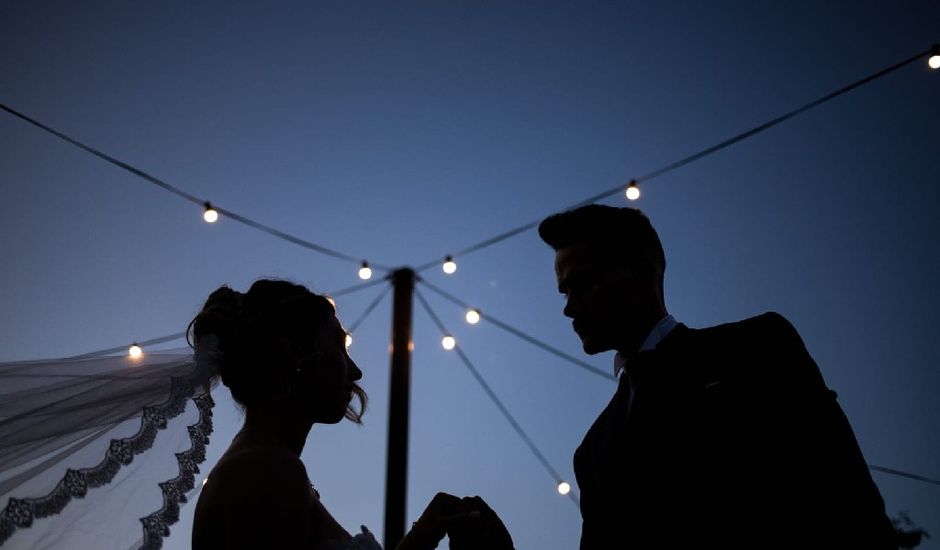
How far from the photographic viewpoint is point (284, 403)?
2.35 metres

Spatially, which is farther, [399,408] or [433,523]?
[399,408]

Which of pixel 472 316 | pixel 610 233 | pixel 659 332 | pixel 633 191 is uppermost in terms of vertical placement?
pixel 633 191

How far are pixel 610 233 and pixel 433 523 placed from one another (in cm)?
140

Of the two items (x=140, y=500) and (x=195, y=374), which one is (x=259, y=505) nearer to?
(x=140, y=500)

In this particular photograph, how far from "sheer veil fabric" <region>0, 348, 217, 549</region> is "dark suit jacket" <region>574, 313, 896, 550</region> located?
1.53m

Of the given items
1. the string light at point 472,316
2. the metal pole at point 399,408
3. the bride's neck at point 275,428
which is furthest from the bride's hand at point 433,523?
the string light at point 472,316

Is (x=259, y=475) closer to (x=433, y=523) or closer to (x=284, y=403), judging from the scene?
(x=284, y=403)

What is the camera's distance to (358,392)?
2.69 meters

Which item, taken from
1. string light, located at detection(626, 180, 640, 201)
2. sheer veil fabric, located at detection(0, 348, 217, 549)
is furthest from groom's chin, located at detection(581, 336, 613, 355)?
string light, located at detection(626, 180, 640, 201)

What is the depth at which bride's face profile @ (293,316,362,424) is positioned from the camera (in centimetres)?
239

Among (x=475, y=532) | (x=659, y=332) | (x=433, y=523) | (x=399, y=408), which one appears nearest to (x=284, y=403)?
(x=433, y=523)

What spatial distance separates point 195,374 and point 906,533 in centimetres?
1204

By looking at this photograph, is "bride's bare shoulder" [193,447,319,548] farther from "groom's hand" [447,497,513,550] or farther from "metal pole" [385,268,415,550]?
"metal pole" [385,268,415,550]

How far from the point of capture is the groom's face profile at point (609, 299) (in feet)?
8.84
